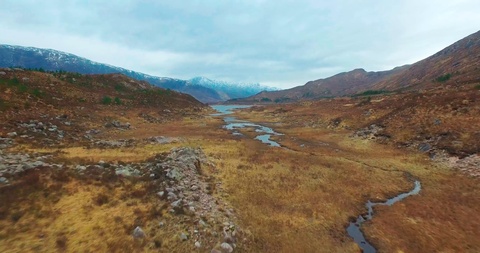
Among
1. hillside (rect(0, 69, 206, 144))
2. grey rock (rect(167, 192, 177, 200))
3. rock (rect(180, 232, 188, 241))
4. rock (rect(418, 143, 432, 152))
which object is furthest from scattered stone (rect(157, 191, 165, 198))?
rock (rect(418, 143, 432, 152))

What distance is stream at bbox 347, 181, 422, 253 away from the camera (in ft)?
59.6

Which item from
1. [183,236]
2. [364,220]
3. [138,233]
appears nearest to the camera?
[138,233]

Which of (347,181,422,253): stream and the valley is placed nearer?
the valley

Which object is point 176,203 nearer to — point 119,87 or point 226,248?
point 226,248

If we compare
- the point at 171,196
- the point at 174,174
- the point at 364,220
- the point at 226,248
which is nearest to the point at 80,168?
the point at 174,174

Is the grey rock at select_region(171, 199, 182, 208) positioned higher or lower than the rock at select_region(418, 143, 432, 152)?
lower

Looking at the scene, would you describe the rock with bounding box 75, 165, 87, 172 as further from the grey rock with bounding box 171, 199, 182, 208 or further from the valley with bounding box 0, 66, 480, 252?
the grey rock with bounding box 171, 199, 182, 208

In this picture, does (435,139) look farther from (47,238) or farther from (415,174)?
(47,238)

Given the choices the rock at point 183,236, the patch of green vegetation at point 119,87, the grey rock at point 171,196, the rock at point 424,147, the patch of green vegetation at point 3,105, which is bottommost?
the rock at point 183,236

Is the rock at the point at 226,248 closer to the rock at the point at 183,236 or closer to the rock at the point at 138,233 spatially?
the rock at the point at 183,236

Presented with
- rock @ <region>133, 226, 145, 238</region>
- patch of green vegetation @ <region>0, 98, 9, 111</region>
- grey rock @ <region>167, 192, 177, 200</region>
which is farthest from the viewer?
patch of green vegetation @ <region>0, 98, 9, 111</region>

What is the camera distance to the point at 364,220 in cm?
2183

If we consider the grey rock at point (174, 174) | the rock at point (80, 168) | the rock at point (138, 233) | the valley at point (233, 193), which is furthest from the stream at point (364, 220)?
the rock at point (80, 168)

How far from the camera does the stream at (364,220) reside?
18.2 metres
